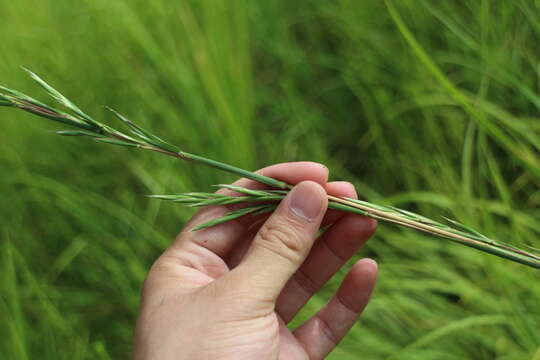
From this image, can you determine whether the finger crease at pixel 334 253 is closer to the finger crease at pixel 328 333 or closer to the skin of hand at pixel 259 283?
the skin of hand at pixel 259 283

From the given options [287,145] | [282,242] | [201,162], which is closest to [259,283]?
[282,242]

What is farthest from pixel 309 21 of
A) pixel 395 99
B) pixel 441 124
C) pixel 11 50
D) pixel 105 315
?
pixel 105 315

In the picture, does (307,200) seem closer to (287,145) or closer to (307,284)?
(307,284)

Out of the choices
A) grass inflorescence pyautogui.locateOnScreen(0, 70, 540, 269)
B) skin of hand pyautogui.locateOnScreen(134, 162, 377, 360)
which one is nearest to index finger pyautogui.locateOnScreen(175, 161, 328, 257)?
skin of hand pyautogui.locateOnScreen(134, 162, 377, 360)

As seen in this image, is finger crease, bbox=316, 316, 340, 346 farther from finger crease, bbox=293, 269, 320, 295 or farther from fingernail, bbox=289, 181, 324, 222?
fingernail, bbox=289, 181, 324, 222

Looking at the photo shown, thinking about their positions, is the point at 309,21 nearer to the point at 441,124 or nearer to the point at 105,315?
the point at 441,124

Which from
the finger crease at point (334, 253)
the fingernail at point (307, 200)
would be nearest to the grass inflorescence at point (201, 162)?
the fingernail at point (307, 200)
